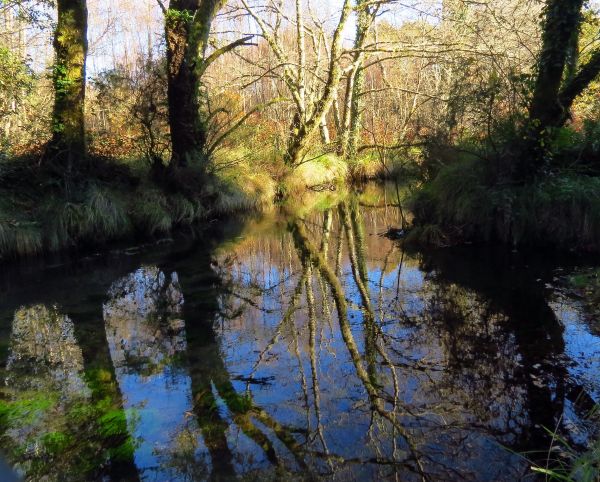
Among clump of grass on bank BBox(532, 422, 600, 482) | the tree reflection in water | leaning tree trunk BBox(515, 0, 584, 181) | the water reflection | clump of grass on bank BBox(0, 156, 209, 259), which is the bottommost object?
the tree reflection in water

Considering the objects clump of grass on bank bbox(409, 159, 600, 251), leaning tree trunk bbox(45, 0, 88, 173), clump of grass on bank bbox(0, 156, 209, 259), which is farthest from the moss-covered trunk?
leaning tree trunk bbox(45, 0, 88, 173)

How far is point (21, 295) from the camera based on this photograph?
7.06 meters

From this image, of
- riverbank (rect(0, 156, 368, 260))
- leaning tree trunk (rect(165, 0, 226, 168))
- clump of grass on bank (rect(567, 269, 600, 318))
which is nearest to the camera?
clump of grass on bank (rect(567, 269, 600, 318))

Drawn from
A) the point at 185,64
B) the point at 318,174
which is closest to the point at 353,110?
the point at 318,174

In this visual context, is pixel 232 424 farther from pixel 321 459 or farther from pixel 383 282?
pixel 383 282

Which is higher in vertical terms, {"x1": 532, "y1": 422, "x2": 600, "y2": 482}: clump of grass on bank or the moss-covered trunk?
the moss-covered trunk

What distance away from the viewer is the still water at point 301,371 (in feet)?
10.5

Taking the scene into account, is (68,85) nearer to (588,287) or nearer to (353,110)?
(588,287)

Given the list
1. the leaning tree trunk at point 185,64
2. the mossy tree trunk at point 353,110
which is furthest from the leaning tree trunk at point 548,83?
the mossy tree trunk at point 353,110

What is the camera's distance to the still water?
321cm

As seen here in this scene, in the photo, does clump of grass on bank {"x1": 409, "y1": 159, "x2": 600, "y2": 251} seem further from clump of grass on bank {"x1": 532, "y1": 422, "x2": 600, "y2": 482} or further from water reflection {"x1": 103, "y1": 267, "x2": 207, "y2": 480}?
clump of grass on bank {"x1": 532, "y1": 422, "x2": 600, "y2": 482}

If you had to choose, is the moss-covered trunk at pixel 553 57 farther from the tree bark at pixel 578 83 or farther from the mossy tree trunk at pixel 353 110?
the mossy tree trunk at pixel 353 110

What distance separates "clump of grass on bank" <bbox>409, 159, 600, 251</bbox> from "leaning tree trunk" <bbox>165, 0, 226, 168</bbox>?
19.4 feet

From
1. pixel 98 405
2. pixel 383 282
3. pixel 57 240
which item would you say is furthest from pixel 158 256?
pixel 98 405
